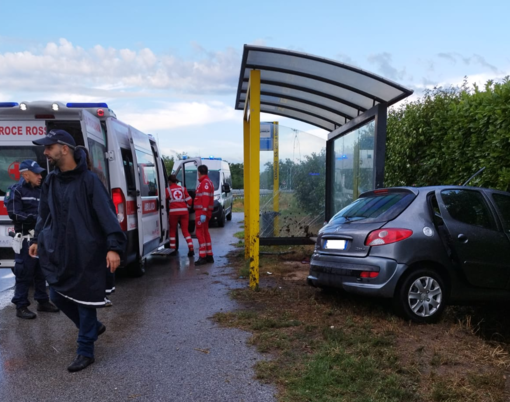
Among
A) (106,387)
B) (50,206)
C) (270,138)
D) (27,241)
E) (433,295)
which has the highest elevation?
(270,138)

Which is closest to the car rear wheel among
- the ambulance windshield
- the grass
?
the grass

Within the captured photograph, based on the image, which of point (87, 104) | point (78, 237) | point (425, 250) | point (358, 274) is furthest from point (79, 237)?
point (87, 104)

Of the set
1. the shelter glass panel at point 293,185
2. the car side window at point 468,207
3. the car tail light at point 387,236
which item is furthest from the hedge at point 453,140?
the car tail light at point 387,236

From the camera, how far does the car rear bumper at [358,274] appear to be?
548cm

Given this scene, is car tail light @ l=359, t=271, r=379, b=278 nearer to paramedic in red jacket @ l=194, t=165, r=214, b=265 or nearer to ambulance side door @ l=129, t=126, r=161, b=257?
ambulance side door @ l=129, t=126, r=161, b=257

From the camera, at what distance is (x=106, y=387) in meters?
4.02

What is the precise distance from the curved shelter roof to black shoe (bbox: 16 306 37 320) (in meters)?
4.21

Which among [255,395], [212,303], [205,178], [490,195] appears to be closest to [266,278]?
[212,303]

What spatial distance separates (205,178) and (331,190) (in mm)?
2697

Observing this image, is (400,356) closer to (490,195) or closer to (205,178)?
(490,195)

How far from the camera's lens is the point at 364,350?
4.56 m

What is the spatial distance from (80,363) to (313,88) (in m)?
5.95

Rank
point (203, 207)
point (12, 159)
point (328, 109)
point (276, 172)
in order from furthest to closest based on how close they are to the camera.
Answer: point (276, 172), point (203, 207), point (328, 109), point (12, 159)

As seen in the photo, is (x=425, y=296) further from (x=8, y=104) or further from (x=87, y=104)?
(x=8, y=104)
